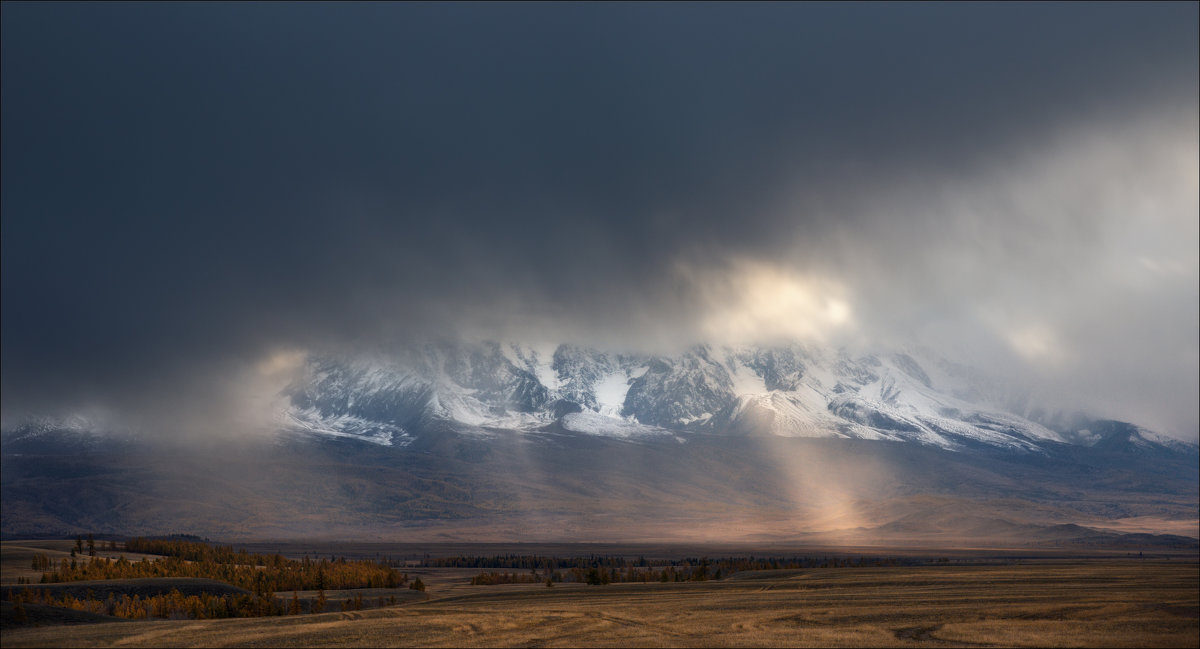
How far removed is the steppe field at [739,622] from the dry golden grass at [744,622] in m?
0.09

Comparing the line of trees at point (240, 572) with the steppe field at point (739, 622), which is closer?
the steppe field at point (739, 622)

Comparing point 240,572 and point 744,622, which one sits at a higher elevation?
point 240,572

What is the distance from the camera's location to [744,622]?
174ft

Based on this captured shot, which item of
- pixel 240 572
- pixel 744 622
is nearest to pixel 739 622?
pixel 744 622

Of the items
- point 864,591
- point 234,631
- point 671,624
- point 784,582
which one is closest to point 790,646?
point 671,624

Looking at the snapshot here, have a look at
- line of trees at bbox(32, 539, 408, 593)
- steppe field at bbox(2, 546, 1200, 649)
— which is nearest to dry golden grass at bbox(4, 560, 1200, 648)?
steppe field at bbox(2, 546, 1200, 649)

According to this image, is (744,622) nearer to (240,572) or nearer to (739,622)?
→ (739,622)

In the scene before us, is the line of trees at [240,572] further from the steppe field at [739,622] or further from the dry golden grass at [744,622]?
the dry golden grass at [744,622]

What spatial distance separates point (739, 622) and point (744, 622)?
0.27 m

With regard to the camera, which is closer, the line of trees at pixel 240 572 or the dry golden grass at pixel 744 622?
the dry golden grass at pixel 744 622

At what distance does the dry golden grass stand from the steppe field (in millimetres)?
94

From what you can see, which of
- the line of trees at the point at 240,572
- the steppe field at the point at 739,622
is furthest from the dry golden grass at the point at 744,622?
the line of trees at the point at 240,572

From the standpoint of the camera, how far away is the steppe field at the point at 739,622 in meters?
45.2

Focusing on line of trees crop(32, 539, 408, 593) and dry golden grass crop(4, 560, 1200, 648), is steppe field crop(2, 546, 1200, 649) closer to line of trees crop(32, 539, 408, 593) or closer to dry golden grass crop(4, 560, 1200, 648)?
dry golden grass crop(4, 560, 1200, 648)
